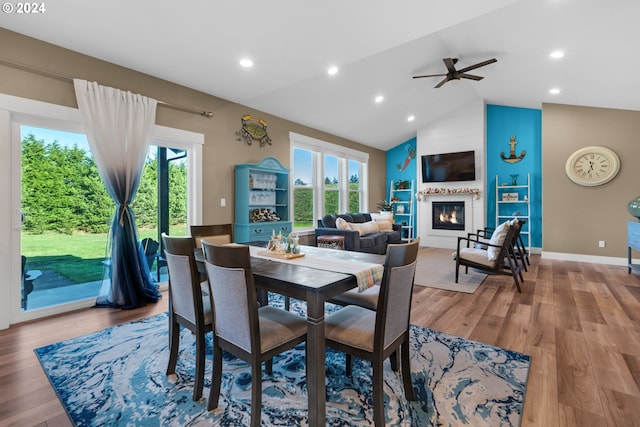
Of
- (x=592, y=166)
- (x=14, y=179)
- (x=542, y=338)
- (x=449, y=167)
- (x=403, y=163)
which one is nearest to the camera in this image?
(x=542, y=338)

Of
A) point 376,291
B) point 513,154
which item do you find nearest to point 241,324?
point 376,291

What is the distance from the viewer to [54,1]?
7.86ft

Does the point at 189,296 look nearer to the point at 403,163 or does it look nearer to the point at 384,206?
the point at 384,206

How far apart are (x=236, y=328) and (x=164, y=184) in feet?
10.5

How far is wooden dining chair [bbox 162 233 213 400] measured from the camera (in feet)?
5.86

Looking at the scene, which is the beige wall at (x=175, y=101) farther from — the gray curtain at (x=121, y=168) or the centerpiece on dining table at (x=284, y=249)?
the centerpiece on dining table at (x=284, y=249)

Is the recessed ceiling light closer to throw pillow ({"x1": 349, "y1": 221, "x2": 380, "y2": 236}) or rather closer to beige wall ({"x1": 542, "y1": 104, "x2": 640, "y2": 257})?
throw pillow ({"x1": 349, "y1": 221, "x2": 380, "y2": 236})

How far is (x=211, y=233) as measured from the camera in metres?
2.92

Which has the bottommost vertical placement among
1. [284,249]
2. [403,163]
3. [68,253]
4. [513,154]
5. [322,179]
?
[68,253]

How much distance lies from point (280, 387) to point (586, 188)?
264 inches

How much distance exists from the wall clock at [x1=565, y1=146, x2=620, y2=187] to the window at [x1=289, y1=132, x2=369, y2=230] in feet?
14.4

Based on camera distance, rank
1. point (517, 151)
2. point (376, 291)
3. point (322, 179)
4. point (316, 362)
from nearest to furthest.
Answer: point (316, 362) < point (376, 291) < point (322, 179) < point (517, 151)

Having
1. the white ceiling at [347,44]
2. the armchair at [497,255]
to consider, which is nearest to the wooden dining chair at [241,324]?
the white ceiling at [347,44]

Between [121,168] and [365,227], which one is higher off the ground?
[121,168]
